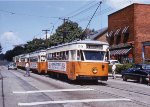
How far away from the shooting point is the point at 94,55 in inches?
993

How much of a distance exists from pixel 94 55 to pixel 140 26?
27.4 m

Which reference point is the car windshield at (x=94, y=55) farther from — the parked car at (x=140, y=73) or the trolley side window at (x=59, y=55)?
the parked car at (x=140, y=73)

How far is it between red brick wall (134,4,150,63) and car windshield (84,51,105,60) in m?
25.7

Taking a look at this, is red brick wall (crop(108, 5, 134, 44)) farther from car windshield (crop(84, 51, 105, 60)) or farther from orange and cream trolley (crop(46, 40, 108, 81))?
car windshield (crop(84, 51, 105, 60))

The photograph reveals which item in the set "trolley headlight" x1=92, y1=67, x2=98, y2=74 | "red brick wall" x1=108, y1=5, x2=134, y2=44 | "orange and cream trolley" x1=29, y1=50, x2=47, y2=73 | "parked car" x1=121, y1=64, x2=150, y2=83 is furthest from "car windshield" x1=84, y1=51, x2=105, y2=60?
"red brick wall" x1=108, y1=5, x2=134, y2=44

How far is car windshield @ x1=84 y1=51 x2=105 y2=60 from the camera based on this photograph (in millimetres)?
25028

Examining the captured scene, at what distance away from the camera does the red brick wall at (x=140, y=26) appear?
166 feet

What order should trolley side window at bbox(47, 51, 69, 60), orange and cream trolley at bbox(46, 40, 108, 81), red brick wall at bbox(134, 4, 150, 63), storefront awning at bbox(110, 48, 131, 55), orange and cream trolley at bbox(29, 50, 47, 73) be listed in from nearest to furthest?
orange and cream trolley at bbox(46, 40, 108, 81)
trolley side window at bbox(47, 51, 69, 60)
orange and cream trolley at bbox(29, 50, 47, 73)
red brick wall at bbox(134, 4, 150, 63)
storefront awning at bbox(110, 48, 131, 55)

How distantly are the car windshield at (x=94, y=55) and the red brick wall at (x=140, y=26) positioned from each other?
84.4 ft

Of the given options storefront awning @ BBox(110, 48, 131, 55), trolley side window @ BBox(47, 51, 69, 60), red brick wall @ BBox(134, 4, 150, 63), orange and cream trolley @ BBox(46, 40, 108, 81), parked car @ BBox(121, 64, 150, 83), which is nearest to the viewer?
orange and cream trolley @ BBox(46, 40, 108, 81)

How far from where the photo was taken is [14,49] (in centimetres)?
16938

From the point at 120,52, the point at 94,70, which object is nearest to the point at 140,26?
the point at 120,52

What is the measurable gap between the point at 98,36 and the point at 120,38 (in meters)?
24.4

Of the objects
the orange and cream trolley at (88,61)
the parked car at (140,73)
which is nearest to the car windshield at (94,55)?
the orange and cream trolley at (88,61)
